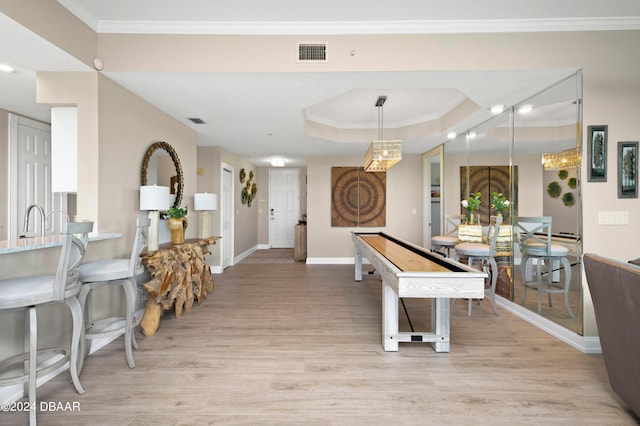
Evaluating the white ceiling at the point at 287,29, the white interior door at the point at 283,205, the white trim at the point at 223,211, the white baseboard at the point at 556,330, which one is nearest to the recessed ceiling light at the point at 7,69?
the white ceiling at the point at 287,29

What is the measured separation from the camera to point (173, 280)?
3508mm

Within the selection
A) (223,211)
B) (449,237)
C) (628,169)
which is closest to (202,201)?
(223,211)

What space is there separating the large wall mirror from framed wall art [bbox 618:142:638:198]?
32cm

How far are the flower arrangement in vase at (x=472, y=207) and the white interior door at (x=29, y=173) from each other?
19.1 ft

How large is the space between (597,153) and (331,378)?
2.94m

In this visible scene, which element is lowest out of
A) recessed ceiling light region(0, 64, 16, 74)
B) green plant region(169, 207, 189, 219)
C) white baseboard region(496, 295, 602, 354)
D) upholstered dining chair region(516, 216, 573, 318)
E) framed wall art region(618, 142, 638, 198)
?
white baseboard region(496, 295, 602, 354)

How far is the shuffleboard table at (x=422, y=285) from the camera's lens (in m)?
2.19

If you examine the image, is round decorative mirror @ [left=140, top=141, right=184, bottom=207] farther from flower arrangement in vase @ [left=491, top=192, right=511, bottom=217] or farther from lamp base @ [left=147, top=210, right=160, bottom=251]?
flower arrangement in vase @ [left=491, top=192, right=511, bottom=217]

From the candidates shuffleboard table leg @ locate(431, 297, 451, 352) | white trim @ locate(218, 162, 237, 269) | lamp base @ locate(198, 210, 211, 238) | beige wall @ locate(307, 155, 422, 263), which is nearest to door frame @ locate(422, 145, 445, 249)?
beige wall @ locate(307, 155, 422, 263)

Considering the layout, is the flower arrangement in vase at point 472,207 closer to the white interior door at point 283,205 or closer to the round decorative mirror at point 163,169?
the round decorative mirror at point 163,169

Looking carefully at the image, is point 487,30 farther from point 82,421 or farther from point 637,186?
point 82,421

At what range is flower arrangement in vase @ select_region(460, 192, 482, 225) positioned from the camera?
463 cm

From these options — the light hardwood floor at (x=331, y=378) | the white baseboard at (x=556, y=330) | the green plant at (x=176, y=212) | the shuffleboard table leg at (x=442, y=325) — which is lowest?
the light hardwood floor at (x=331, y=378)

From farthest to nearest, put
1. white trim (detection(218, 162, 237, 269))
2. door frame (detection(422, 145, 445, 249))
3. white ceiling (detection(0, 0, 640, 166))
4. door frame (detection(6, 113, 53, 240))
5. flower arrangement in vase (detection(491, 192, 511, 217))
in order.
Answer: door frame (detection(422, 145, 445, 249)) < white trim (detection(218, 162, 237, 269)) < door frame (detection(6, 113, 53, 240)) < flower arrangement in vase (detection(491, 192, 511, 217)) < white ceiling (detection(0, 0, 640, 166))
